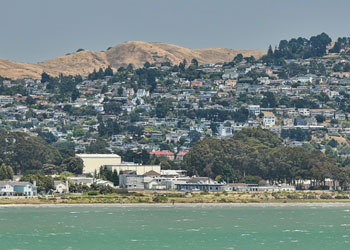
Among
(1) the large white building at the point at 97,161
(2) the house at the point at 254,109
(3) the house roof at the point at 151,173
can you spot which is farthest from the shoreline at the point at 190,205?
(2) the house at the point at 254,109

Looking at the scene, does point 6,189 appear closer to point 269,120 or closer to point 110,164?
point 110,164

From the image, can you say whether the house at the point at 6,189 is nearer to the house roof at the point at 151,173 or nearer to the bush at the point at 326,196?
the house roof at the point at 151,173

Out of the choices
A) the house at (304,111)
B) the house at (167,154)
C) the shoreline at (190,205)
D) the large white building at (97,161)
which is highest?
the house at (304,111)

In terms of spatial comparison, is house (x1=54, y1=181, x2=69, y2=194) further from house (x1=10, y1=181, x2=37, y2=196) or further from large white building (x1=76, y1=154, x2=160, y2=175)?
large white building (x1=76, y1=154, x2=160, y2=175)

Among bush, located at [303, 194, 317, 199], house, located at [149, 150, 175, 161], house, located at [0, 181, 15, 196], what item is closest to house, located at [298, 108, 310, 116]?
house, located at [149, 150, 175, 161]
